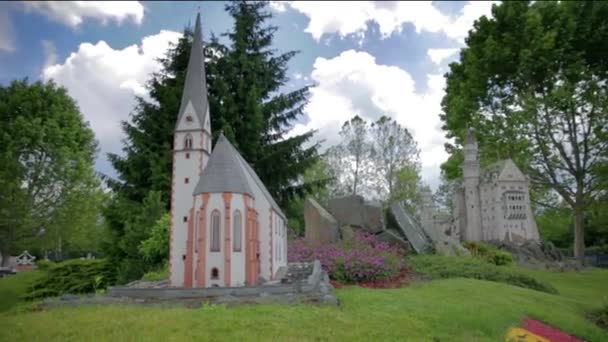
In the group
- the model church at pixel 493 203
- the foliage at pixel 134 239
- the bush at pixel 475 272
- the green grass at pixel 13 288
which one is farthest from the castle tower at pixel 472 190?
Result: the green grass at pixel 13 288

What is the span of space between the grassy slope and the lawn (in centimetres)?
2

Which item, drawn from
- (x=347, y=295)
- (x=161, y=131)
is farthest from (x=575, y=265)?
(x=161, y=131)

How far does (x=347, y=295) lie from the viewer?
1476 cm

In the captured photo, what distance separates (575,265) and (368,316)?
2486 cm

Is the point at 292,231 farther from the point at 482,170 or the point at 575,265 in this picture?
the point at 575,265

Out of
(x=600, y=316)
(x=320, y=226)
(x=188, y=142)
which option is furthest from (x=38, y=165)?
(x=600, y=316)

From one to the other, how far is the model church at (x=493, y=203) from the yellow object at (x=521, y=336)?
70.2 feet

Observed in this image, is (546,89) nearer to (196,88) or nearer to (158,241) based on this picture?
(196,88)

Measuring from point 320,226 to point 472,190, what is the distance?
14237 millimetres

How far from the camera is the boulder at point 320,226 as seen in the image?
86.9 feet

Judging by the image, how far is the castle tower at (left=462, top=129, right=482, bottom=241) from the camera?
3378 centimetres

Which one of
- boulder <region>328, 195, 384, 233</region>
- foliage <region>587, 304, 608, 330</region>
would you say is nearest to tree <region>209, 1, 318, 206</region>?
boulder <region>328, 195, 384, 233</region>

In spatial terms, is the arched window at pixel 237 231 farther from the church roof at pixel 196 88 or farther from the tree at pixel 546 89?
the tree at pixel 546 89

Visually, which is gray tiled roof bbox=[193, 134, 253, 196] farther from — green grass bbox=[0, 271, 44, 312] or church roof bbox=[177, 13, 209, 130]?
green grass bbox=[0, 271, 44, 312]
